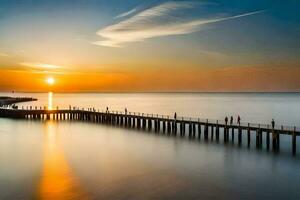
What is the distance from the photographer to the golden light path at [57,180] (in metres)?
19.7

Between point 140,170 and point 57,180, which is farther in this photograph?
point 140,170

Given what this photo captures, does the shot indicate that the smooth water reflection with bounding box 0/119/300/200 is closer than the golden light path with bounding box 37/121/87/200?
No

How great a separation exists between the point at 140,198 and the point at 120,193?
140 centimetres

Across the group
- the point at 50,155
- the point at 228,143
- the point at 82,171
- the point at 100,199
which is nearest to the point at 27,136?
the point at 50,155

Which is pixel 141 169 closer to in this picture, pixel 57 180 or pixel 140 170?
pixel 140 170

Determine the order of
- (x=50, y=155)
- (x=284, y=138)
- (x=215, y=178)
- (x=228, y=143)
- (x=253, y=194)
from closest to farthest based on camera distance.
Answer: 1. (x=253, y=194)
2. (x=215, y=178)
3. (x=50, y=155)
4. (x=228, y=143)
5. (x=284, y=138)

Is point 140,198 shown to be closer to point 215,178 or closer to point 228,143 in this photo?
point 215,178

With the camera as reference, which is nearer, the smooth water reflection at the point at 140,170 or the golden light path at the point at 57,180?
the golden light path at the point at 57,180

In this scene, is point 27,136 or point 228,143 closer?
point 228,143

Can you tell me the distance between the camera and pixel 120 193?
19688 millimetres

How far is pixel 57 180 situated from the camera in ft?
74.4

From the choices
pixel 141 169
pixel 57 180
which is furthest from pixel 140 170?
pixel 57 180

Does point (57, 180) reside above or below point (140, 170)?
below

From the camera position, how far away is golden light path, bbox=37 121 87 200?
19688 millimetres
